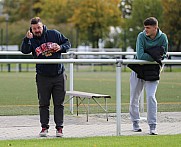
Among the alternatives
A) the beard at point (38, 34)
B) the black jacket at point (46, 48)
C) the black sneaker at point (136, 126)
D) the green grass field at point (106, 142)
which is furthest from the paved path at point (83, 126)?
the beard at point (38, 34)

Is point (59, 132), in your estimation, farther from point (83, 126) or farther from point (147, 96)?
point (147, 96)

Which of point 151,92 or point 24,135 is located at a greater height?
point 151,92

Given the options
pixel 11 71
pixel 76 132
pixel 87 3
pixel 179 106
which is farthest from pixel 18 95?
pixel 87 3

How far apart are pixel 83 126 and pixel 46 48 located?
6.96 ft

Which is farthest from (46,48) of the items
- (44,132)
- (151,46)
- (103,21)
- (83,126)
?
(103,21)

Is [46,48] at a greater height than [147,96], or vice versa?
[46,48]

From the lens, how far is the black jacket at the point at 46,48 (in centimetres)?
1002

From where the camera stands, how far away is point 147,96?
1034 centimetres

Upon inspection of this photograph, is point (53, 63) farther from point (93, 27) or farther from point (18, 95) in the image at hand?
point (93, 27)

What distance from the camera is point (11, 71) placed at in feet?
118

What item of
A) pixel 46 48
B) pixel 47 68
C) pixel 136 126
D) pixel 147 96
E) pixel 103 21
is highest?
pixel 103 21

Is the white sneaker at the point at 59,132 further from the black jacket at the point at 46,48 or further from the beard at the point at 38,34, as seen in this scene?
the beard at the point at 38,34

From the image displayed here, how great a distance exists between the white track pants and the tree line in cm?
3423

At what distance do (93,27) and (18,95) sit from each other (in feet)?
140
